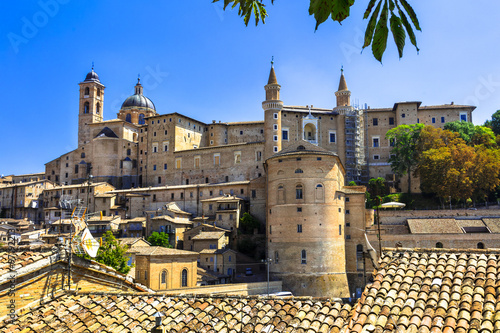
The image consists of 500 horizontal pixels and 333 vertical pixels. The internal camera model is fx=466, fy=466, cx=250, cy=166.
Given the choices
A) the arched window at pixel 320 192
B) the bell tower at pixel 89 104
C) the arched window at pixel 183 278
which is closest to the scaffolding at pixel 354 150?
the arched window at pixel 320 192

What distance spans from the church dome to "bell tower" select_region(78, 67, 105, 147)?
5007 mm

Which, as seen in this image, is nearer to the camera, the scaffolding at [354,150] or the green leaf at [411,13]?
the green leaf at [411,13]

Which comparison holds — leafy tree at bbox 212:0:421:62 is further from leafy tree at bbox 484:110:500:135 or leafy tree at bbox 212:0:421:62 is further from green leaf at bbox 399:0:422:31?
leafy tree at bbox 484:110:500:135

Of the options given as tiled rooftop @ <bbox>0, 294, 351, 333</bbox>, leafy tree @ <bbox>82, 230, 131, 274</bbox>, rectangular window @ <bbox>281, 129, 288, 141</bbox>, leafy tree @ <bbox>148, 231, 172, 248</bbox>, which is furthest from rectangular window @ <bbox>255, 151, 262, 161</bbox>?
tiled rooftop @ <bbox>0, 294, 351, 333</bbox>

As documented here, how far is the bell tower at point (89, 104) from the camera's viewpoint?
87.2m

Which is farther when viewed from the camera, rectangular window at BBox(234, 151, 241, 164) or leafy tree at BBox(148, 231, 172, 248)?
rectangular window at BBox(234, 151, 241, 164)

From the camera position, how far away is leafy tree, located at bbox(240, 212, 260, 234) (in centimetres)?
5206

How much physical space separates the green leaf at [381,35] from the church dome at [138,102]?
3705 inches

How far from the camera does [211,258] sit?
45.7 meters

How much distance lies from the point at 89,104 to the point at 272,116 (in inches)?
1695

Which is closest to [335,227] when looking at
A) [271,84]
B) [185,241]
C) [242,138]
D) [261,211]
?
[261,211]

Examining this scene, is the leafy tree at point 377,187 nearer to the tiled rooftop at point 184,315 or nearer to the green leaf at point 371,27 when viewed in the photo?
the tiled rooftop at point 184,315

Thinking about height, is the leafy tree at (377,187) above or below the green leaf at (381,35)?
above

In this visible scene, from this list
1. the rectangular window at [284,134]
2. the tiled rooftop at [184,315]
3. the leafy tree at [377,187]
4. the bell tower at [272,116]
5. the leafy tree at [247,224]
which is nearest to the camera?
the tiled rooftop at [184,315]
